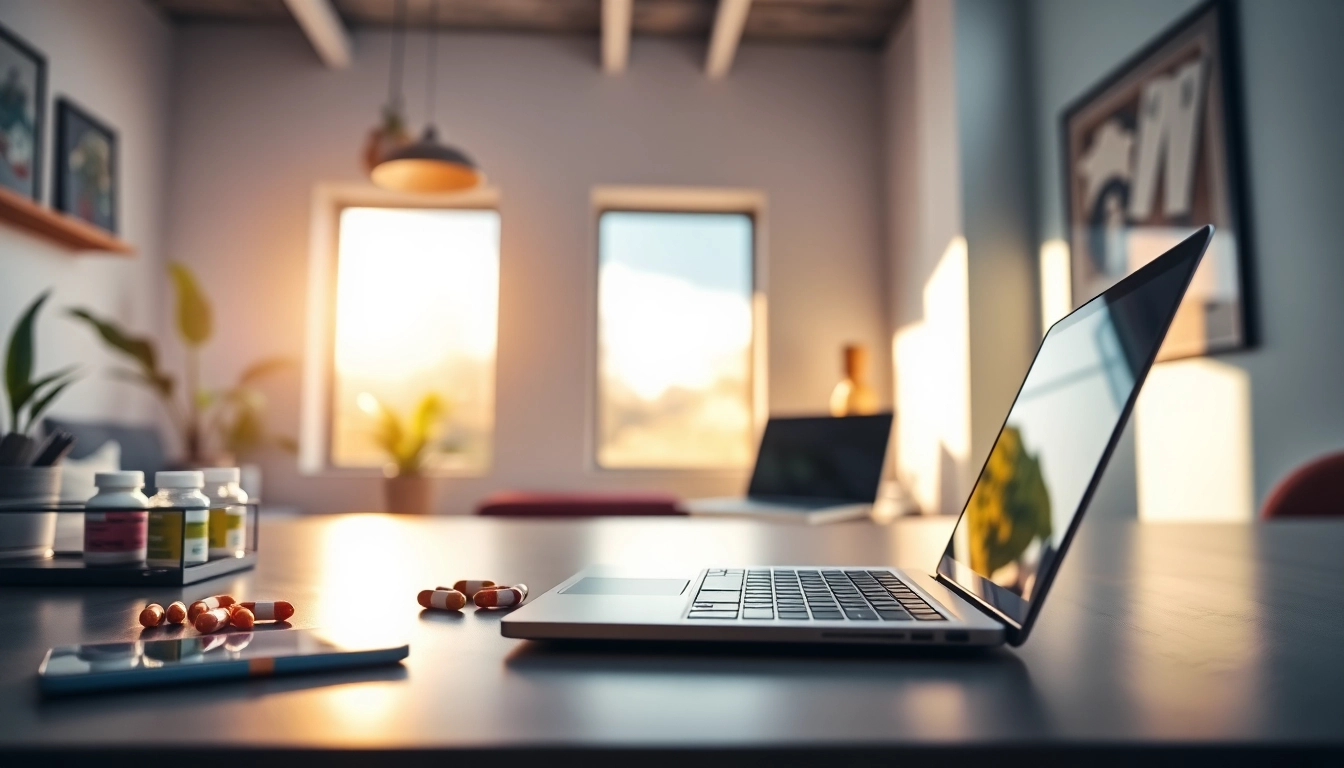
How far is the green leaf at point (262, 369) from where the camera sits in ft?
15.0

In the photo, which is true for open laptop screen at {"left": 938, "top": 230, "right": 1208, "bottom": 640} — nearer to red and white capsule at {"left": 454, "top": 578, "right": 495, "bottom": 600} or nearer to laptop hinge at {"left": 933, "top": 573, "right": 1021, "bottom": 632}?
laptop hinge at {"left": 933, "top": 573, "right": 1021, "bottom": 632}

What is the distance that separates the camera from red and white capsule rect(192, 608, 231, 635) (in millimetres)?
532

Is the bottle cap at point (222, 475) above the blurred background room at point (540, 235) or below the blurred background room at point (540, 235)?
below

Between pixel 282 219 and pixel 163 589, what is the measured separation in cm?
450

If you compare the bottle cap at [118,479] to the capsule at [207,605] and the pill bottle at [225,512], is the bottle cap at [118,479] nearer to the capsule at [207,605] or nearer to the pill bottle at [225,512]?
the pill bottle at [225,512]

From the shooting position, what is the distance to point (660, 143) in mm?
4922

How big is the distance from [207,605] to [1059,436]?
1.82 feet

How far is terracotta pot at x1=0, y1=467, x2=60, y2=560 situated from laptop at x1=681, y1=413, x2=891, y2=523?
5.51ft

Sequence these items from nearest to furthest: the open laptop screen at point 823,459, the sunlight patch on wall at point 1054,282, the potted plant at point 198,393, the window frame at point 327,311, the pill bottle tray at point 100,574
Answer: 1. the pill bottle tray at point 100,574
2. the open laptop screen at point 823,459
3. the sunlight patch on wall at point 1054,282
4. the potted plant at point 198,393
5. the window frame at point 327,311

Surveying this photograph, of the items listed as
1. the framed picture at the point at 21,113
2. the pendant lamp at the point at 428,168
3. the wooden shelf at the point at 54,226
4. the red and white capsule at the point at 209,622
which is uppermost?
the framed picture at the point at 21,113

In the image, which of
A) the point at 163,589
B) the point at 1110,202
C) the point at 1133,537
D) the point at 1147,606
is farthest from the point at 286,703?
the point at 1110,202

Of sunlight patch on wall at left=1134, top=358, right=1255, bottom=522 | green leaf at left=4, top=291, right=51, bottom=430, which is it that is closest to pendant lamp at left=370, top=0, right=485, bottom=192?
green leaf at left=4, top=291, right=51, bottom=430

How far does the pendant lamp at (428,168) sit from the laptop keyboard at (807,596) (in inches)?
115

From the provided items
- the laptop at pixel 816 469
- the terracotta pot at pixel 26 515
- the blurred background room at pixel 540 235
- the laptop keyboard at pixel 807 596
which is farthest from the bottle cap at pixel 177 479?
the blurred background room at pixel 540 235
